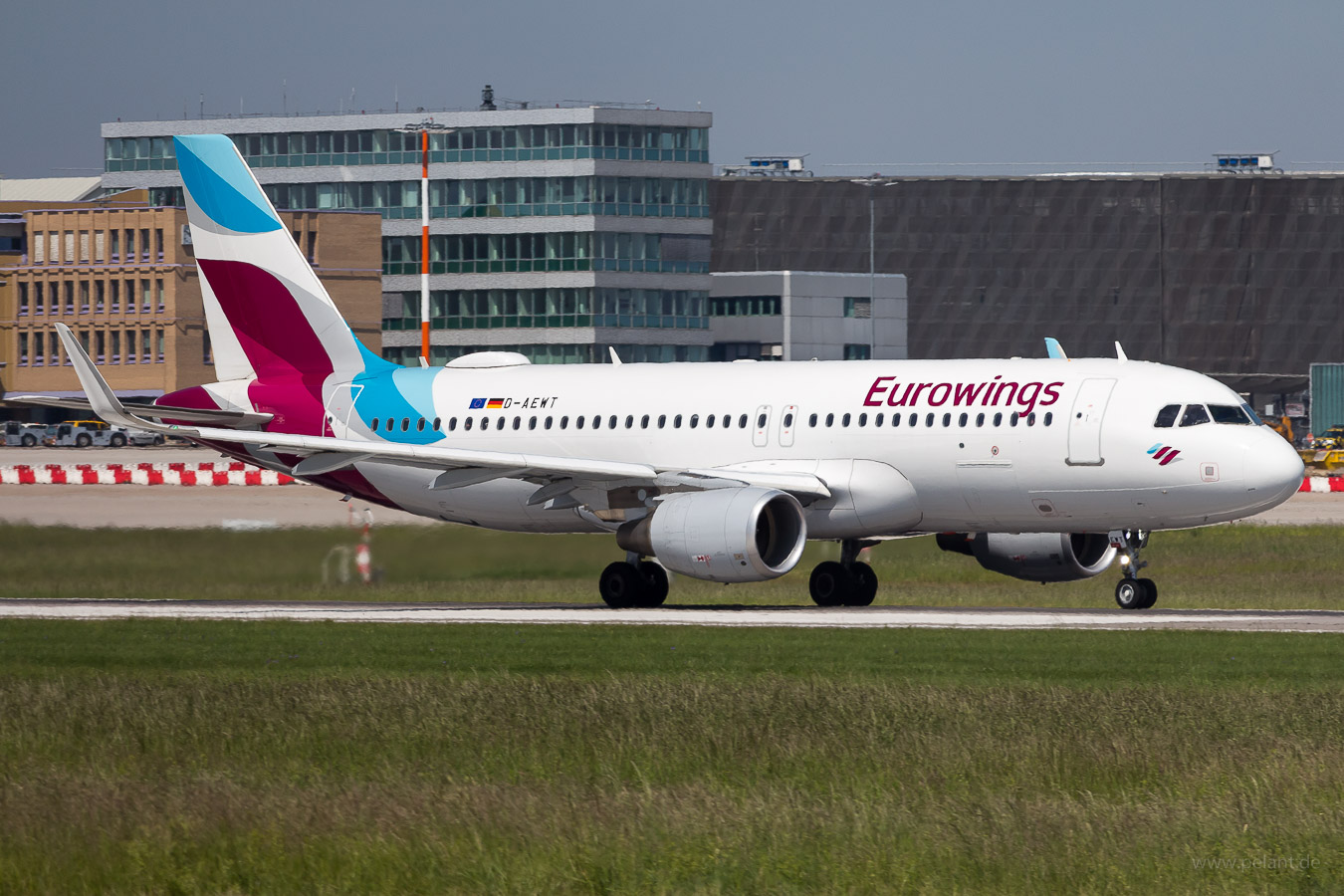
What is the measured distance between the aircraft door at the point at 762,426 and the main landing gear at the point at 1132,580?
20.2 feet

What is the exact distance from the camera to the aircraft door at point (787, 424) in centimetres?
3572

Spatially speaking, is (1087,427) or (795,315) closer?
(1087,427)

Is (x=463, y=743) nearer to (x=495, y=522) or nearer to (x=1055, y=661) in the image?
(x=1055, y=661)

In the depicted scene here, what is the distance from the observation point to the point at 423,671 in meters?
24.2

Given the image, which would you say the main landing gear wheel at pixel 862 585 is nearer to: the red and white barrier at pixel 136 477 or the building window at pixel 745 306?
the red and white barrier at pixel 136 477

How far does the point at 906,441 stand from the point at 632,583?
5.54 m

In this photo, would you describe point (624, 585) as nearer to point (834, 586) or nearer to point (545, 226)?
point (834, 586)

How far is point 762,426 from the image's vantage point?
36219 millimetres

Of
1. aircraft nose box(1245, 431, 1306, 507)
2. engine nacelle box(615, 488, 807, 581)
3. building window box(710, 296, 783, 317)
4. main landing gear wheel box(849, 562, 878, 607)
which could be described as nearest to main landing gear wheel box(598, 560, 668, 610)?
engine nacelle box(615, 488, 807, 581)

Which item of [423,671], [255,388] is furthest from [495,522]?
[423,671]

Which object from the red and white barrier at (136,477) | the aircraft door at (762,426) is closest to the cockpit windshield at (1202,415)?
the aircraft door at (762,426)

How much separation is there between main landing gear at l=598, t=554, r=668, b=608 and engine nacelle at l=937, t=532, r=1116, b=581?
5277 mm

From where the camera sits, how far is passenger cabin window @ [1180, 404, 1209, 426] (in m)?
33.1

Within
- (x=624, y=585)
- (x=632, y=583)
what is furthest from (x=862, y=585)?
(x=624, y=585)
